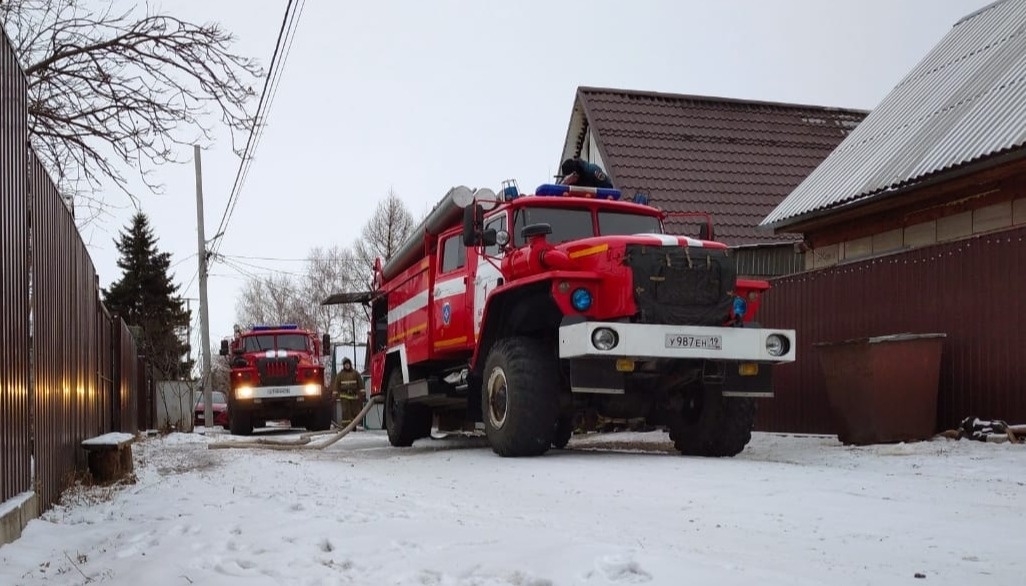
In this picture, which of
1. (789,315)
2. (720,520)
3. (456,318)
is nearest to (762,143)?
(789,315)

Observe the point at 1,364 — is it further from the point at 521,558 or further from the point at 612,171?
the point at 612,171

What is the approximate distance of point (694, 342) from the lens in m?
9.14

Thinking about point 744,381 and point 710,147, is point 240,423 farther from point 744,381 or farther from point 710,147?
point 744,381

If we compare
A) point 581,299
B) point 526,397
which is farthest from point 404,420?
point 581,299

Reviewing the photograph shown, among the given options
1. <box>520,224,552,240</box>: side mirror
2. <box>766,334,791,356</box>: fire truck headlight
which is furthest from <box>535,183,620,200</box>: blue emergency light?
<box>766,334,791,356</box>: fire truck headlight

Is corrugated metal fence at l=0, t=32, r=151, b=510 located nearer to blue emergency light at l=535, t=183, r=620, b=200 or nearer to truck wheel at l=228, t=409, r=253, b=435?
blue emergency light at l=535, t=183, r=620, b=200

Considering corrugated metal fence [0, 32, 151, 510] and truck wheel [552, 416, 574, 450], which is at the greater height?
corrugated metal fence [0, 32, 151, 510]

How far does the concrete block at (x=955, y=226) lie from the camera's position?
1238 centimetres

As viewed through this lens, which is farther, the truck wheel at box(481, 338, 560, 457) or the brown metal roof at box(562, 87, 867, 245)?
the brown metal roof at box(562, 87, 867, 245)

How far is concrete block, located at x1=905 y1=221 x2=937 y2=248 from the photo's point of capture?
512 inches

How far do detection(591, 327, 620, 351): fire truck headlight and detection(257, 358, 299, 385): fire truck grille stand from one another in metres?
16.4

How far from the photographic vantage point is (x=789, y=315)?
44.4 feet

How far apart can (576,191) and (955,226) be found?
4.86 m

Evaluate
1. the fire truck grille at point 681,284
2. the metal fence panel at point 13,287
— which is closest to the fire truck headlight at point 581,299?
the fire truck grille at point 681,284
